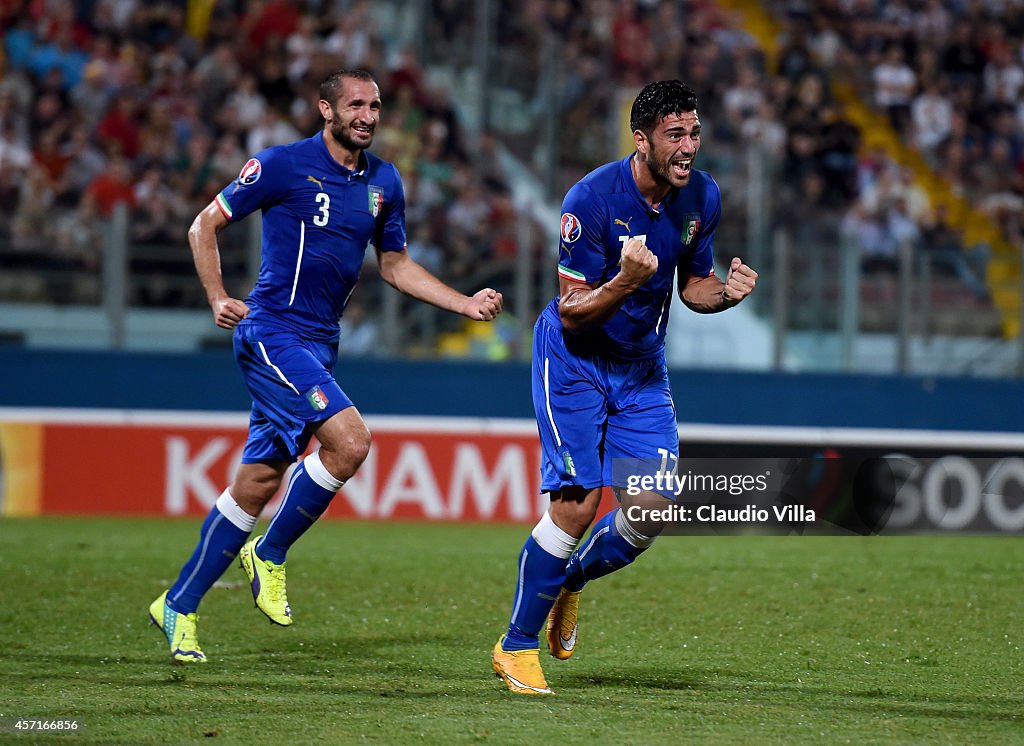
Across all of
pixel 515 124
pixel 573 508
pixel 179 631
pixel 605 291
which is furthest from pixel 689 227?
pixel 515 124

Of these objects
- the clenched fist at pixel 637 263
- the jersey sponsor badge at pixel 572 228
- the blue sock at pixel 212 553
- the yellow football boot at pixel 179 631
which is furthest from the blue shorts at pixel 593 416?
the yellow football boot at pixel 179 631

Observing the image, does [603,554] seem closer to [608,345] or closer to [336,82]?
[608,345]

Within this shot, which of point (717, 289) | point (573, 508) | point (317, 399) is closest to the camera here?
point (573, 508)

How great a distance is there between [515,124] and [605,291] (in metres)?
11.0

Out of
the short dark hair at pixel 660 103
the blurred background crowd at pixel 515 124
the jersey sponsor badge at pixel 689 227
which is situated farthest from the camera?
the blurred background crowd at pixel 515 124

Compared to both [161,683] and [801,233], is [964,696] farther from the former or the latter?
[801,233]

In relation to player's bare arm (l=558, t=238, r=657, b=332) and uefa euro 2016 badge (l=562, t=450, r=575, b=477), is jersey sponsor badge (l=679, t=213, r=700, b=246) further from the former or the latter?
uefa euro 2016 badge (l=562, t=450, r=575, b=477)

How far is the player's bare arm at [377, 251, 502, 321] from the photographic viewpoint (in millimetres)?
6070

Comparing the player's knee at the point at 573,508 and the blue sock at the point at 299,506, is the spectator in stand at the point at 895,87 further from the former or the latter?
the player's knee at the point at 573,508

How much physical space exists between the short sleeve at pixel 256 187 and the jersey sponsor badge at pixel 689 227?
5.90 feet

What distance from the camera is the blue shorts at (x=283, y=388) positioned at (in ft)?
20.4

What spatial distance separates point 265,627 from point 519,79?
10083 millimetres

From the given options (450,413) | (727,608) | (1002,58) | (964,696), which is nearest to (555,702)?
(964,696)

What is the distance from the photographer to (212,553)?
21.0ft
